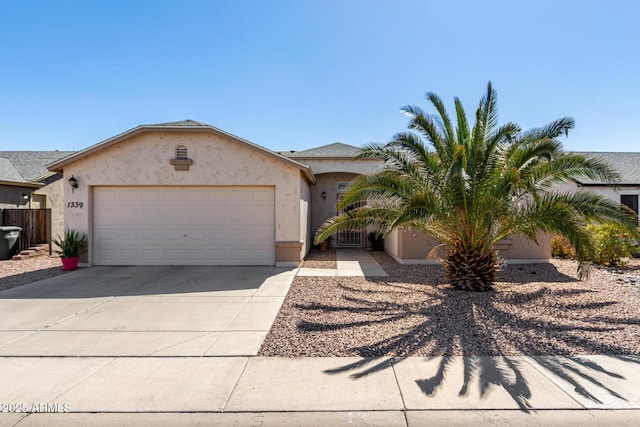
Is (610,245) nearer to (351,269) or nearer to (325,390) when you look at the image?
(351,269)

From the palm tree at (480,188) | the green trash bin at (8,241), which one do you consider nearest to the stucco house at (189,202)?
the palm tree at (480,188)

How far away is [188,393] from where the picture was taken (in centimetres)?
353

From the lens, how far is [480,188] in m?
7.06

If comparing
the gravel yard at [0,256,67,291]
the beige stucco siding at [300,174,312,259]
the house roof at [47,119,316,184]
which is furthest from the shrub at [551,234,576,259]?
the gravel yard at [0,256,67,291]

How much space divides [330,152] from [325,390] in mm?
14602

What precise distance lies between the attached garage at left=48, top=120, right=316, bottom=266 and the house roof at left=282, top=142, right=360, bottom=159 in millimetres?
5585

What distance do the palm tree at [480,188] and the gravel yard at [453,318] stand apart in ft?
2.75

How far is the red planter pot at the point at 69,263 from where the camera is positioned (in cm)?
1030

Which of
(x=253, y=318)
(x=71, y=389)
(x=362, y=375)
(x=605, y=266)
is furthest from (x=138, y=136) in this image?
(x=605, y=266)

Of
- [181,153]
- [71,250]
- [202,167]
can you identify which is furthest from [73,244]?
[202,167]

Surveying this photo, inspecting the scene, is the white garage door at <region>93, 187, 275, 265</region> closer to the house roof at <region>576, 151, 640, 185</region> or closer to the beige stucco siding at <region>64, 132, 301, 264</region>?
the beige stucco siding at <region>64, 132, 301, 264</region>

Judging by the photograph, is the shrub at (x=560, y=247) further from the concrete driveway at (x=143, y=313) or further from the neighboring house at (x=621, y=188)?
the concrete driveway at (x=143, y=313)

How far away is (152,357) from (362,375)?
2.74m

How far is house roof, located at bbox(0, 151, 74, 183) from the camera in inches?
612
